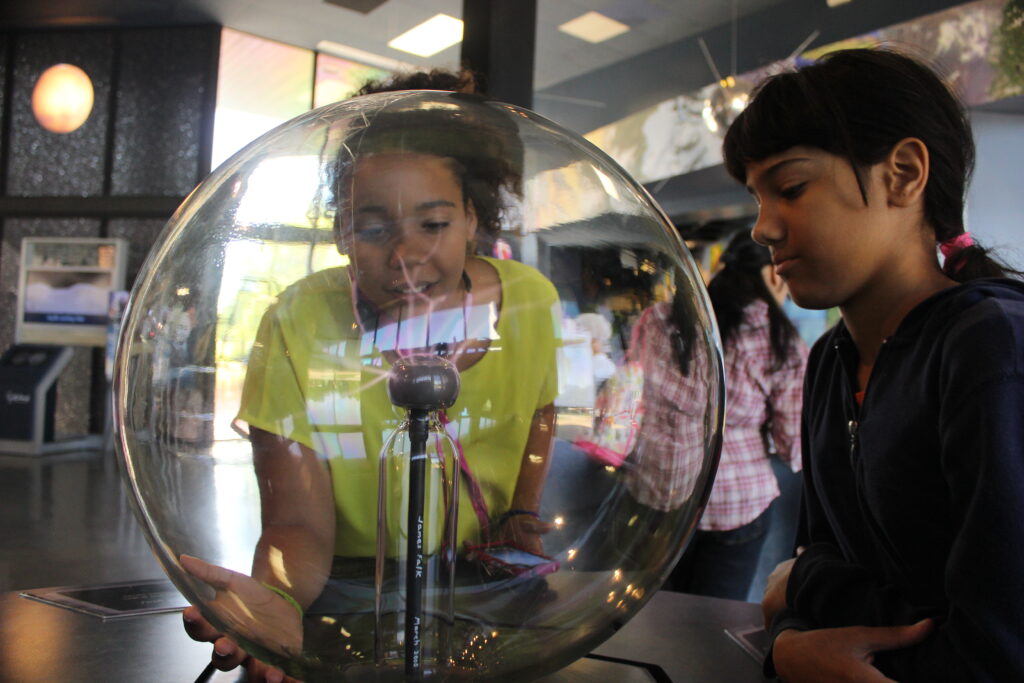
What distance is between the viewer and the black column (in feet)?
3.52

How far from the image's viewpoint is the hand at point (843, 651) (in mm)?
574

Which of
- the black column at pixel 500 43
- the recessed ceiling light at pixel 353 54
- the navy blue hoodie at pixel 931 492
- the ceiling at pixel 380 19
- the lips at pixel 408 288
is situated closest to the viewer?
the lips at pixel 408 288

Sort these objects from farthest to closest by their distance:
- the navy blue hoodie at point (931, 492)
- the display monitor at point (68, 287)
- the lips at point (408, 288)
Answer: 1. the display monitor at point (68, 287)
2. the navy blue hoodie at point (931, 492)
3. the lips at point (408, 288)

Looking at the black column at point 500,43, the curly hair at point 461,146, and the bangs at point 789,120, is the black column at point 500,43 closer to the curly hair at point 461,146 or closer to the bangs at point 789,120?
the bangs at point 789,120

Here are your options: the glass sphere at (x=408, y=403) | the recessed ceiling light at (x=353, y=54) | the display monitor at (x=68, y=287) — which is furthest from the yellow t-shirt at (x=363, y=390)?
the display monitor at (x=68, y=287)

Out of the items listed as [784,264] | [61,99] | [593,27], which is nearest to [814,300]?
[784,264]

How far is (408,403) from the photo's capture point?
1.22 ft

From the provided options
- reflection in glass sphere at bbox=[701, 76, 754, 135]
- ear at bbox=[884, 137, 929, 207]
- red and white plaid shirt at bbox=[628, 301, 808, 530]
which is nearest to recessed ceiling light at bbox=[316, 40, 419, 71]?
reflection in glass sphere at bbox=[701, 76, 754, 135]

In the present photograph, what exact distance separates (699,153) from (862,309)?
4107 millimetres

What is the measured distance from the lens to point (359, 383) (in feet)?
1.28

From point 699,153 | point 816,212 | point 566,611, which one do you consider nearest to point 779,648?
point 566,611

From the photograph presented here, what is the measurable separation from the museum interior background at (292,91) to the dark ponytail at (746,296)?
176cm

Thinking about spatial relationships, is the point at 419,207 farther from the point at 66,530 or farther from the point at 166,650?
the point at 66,530

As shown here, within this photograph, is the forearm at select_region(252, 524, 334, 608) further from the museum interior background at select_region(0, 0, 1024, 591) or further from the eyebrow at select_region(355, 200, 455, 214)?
the museum interior background at select_region(0, 0, 1024, 591)
